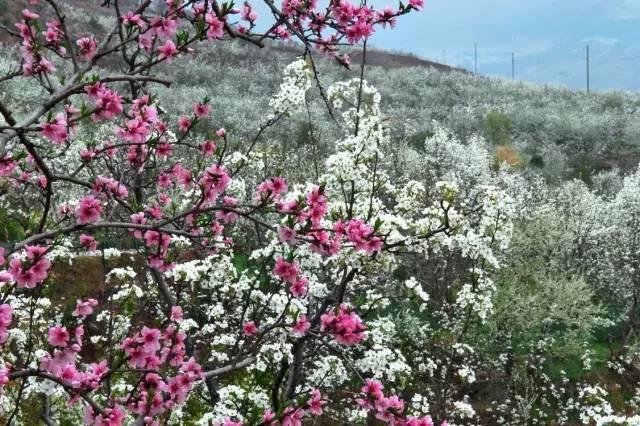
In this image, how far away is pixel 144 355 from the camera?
3.05 m

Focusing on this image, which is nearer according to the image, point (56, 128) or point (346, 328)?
point (56, 128)

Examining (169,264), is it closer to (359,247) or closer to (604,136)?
(359,247)

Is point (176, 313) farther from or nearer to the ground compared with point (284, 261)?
nearer to the ground

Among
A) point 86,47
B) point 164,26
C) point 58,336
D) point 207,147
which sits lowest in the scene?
point 58,336

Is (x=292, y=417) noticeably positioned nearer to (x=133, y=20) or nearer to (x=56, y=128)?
(x=56, y=128)

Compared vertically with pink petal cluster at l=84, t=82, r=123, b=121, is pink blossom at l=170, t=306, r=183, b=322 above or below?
below

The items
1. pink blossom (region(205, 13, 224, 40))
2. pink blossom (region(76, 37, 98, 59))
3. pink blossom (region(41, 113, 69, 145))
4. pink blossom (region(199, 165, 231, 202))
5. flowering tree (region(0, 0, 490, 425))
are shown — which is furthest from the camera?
pink blossom (region(76, 37, 98, 59))

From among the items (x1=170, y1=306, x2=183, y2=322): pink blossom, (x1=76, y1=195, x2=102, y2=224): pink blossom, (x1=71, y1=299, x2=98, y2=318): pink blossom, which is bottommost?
(x1=71, y1=299, x2=98, y2=318): pink blossom

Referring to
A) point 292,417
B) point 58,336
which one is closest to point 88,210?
point 58,336

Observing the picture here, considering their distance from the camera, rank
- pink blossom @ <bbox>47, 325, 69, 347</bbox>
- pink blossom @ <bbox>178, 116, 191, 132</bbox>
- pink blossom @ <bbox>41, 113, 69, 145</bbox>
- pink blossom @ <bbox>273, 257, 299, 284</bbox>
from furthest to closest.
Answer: pink blossom @ <bbox>178, 116, 191, 132</bbox>, pink blossom @ <bbox>273, 257, 299, 284</bbox>, pink blossom @ <bbox>47, 325, 69, 347</bbox>, pink blossom @ <bbox>41, 113, 69, 145</bbox>

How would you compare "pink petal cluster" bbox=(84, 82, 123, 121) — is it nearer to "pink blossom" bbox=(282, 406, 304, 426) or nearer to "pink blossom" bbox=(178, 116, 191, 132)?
"pink blossom" bbox=(178, 116, 191, 132)

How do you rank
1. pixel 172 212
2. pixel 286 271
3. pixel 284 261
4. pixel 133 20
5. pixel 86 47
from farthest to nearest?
pixel 172 212 → pixel 86 47 → pixel 284 261 → pixel 286 271 → pixel 133 20

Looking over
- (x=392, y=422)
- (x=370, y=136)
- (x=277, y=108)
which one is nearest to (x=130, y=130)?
(x=392, y=422)

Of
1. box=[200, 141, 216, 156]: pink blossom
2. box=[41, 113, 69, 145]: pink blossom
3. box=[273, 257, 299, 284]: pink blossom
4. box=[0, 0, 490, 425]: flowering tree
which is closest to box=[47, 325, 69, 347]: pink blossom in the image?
box=[0, 0, 490, 425]: flowering tree
